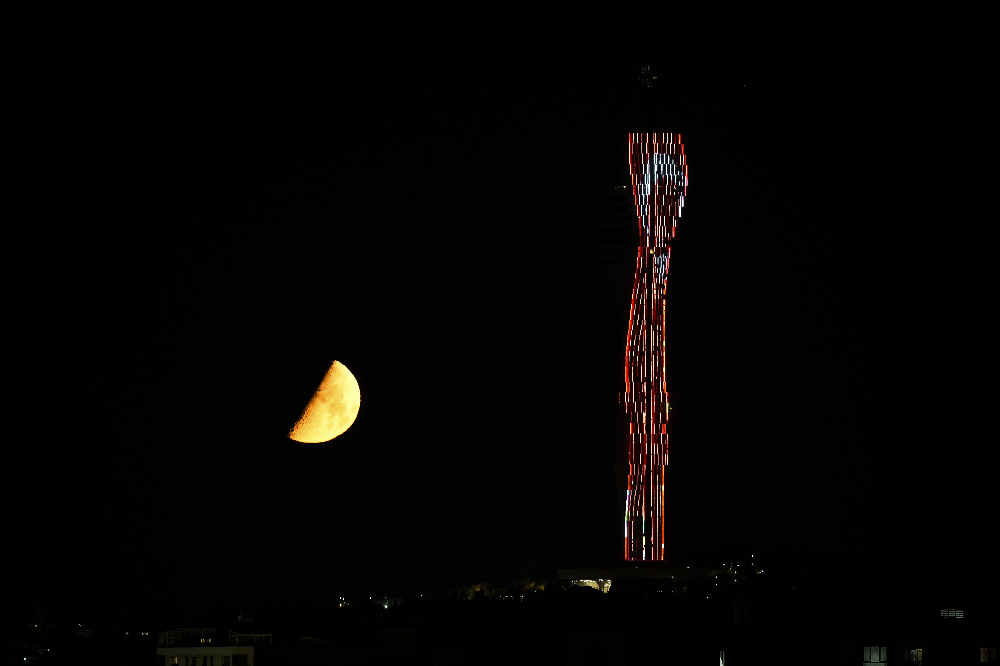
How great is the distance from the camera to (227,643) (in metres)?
61.8

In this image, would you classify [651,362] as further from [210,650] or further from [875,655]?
[875,655]

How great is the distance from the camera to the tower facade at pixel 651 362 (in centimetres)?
13062

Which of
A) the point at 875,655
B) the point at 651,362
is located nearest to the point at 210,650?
the point at 875,655

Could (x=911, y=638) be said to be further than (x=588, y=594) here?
No

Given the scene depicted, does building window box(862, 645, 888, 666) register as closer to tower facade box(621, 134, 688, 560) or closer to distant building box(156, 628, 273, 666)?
distant building box(156, 628, 273, 666)

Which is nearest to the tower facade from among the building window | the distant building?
the distant building

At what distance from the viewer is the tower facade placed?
131 m

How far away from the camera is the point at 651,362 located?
5143 inches

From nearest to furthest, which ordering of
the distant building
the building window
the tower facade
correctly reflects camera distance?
the building window < the distant building < the tower facade

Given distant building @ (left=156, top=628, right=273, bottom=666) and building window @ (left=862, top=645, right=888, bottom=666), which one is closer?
building window @ (left=862, top=645, right=888, bottom=666)

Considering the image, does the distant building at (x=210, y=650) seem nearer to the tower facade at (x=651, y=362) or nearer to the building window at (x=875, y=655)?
the building window at (x=875, y=655)

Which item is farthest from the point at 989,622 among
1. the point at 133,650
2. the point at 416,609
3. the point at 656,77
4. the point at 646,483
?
the point at 656,77

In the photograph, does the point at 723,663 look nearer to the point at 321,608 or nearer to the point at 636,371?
the point at 321,608

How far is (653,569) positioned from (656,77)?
132ft
